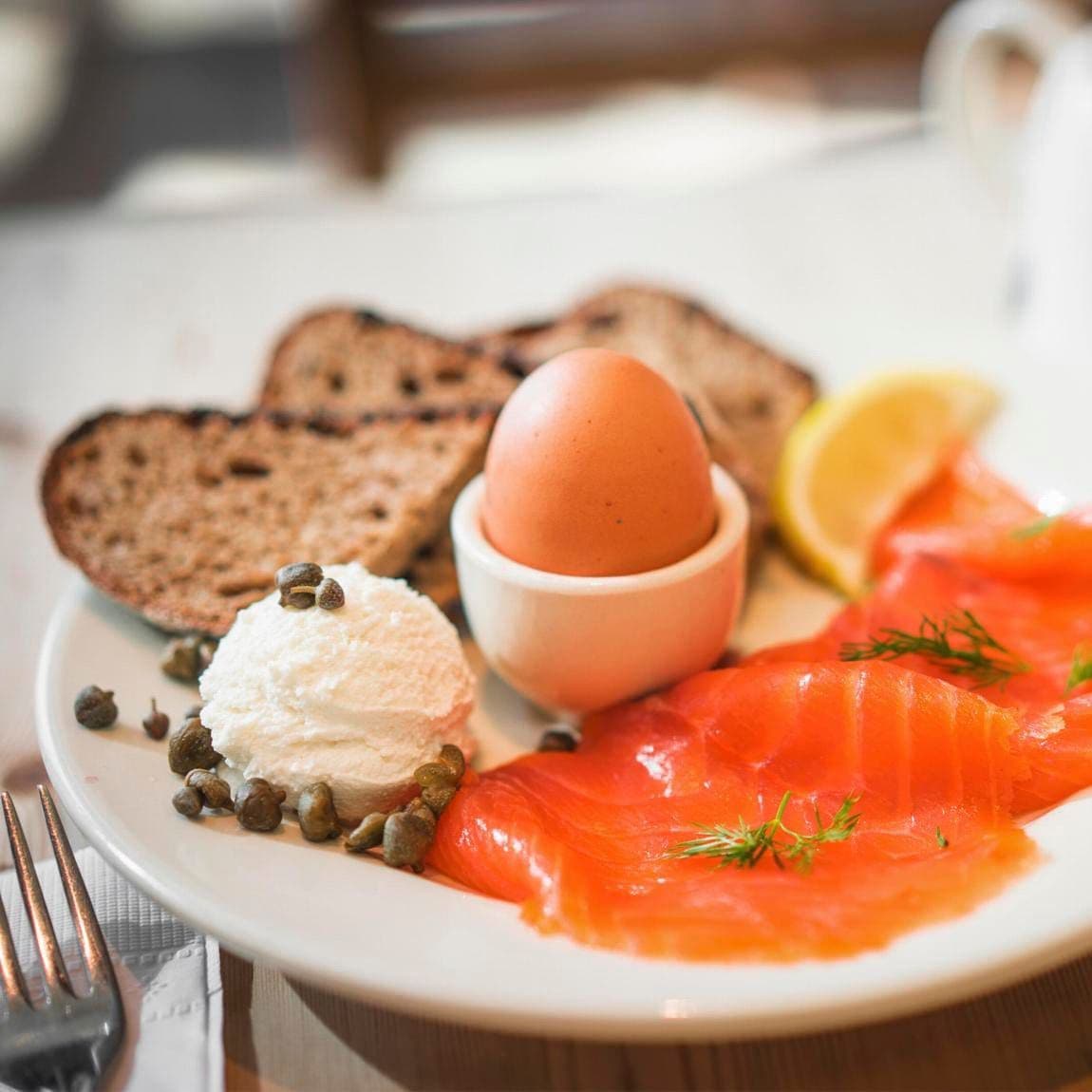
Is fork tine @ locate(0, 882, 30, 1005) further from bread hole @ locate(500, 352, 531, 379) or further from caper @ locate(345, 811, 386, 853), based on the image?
bread hole @ locate(500, 352, 531, 379)

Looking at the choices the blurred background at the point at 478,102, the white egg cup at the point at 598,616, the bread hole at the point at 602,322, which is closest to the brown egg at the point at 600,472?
the white egg cup at the point at 598,616

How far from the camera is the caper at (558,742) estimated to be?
1.54 m

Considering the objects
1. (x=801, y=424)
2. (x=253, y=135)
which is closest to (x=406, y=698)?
(x=801, y=424)

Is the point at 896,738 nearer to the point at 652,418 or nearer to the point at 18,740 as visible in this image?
the point at 652,418

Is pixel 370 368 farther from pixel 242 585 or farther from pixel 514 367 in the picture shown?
pixel 242 585

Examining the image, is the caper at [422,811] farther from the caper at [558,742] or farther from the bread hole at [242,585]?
the bread hole at [242,585]

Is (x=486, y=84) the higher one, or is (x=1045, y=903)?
(x=486, y=84)

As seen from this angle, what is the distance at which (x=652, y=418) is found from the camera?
1438 mm

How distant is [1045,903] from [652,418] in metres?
0.71

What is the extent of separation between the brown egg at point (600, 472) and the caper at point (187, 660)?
45 centimetres

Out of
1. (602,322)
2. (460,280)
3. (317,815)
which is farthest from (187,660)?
(460,280)

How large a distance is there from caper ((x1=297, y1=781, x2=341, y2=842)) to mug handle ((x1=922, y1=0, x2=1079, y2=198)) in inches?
82.4

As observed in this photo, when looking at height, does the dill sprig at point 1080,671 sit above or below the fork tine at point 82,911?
below

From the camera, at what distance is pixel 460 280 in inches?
121
